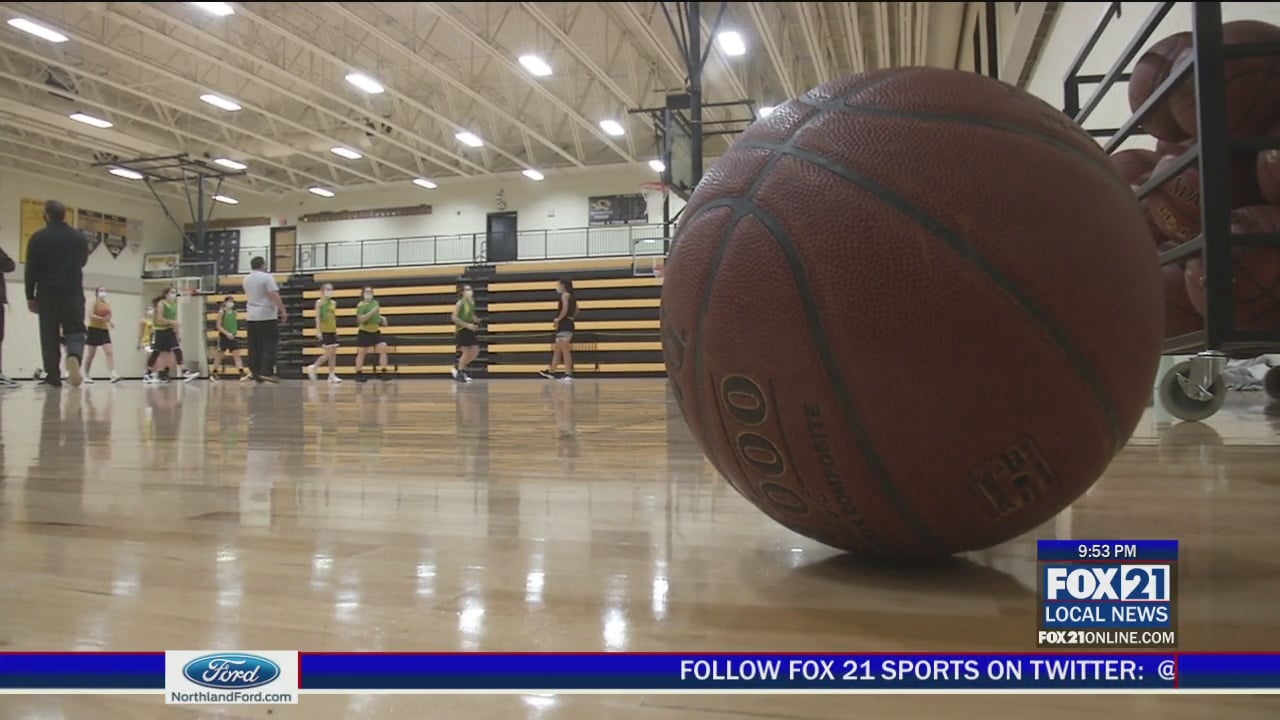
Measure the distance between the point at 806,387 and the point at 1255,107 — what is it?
2345 millimetres

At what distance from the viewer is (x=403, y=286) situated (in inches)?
677

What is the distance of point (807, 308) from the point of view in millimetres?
899

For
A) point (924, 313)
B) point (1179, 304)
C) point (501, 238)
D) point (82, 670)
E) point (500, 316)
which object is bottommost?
point (82, 670)

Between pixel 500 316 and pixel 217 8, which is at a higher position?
pixel 217 8

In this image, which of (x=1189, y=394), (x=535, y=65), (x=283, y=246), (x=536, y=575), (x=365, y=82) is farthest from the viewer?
(x=283, y=246)

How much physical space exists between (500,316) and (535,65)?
4.89m

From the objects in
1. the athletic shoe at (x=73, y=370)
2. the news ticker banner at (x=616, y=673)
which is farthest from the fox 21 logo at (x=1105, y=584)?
the athletic shoe at (x=73, y=370)

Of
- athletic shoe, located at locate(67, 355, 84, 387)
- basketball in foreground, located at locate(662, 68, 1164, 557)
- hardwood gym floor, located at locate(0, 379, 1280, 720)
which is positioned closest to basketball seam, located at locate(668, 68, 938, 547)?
basketball in foreground, located at locate(662, 68, 1164, 557)

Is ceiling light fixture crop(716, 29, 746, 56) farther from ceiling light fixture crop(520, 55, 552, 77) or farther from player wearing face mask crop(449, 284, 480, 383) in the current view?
player wearing face mask crop(449, 284, 480, 383)

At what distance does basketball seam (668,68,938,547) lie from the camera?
0.89 m

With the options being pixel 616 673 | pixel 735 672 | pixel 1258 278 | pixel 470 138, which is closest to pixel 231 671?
pixel 616 673

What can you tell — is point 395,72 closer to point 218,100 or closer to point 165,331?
point 218,100

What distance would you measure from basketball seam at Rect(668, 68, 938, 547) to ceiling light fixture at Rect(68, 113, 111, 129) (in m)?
19.6

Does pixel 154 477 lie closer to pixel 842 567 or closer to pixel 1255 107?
pixel 842 567
